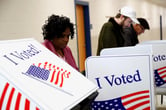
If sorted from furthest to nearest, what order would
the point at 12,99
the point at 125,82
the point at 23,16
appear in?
the point at 23,16, the point at 125,82, the point at 12,99

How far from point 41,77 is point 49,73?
2.3 inches

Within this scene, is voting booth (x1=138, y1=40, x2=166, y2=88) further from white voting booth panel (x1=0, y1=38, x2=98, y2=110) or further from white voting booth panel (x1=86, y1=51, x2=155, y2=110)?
white voting booth panel (x1=0, y1=38, x2=98, y2=110)

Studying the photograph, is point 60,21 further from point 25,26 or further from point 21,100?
point 25,26

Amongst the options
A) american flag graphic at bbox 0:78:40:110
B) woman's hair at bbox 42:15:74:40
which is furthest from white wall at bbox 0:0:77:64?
american flag graphic at bbox 0:78:40:110

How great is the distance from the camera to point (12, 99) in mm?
784

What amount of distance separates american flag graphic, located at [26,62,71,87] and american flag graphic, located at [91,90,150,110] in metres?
0.74

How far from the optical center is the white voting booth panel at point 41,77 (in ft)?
2.59

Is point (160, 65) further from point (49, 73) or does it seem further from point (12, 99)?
point (12, 99)

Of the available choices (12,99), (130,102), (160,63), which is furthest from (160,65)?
(12,99)

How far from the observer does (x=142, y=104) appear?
1.69 metres

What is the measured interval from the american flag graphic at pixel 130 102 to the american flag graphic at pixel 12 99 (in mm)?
967

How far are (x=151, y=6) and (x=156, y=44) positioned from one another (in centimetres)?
1001

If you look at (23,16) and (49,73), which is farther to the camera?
(23,16)

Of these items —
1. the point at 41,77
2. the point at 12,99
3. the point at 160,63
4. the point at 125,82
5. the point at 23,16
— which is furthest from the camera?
the point at 23,16
